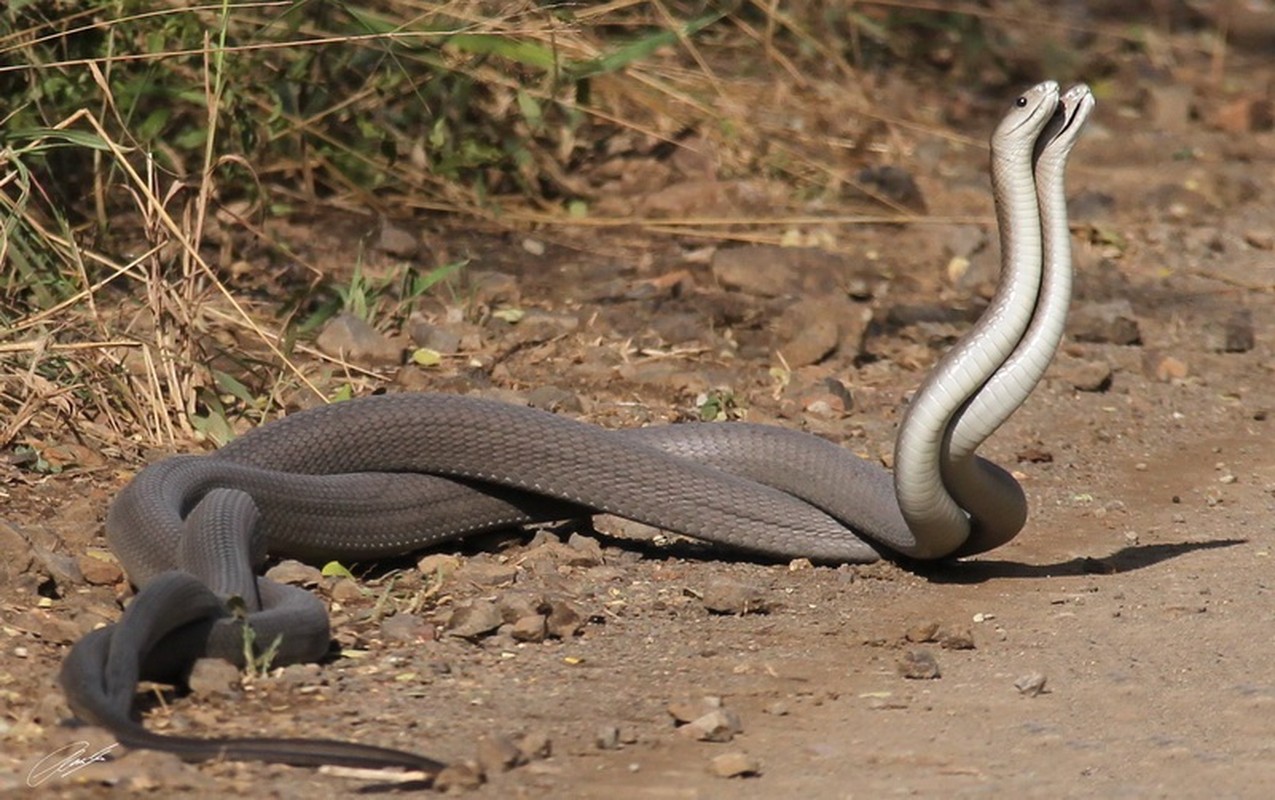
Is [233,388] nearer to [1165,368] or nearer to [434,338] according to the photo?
[434,338]

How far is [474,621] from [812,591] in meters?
0.90

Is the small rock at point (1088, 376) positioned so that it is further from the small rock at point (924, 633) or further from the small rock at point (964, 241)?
the small rock at point (924, 633)

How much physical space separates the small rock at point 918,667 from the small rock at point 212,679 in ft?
4.28

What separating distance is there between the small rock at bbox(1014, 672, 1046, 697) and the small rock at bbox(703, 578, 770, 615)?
0.75m

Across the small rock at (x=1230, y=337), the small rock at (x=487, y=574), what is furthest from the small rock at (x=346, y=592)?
the small rock at (x=1230, y=337)

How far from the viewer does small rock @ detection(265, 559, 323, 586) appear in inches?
173

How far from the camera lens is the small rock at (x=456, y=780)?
3234 millimetres

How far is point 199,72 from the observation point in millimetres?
6707

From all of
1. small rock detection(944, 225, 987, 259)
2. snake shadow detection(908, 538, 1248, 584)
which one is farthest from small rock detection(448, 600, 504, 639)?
small rock detection(944, 225, 987, 259)

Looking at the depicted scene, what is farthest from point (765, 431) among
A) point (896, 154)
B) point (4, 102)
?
point (896, 154)

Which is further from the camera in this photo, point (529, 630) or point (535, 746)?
point (529, 630)
